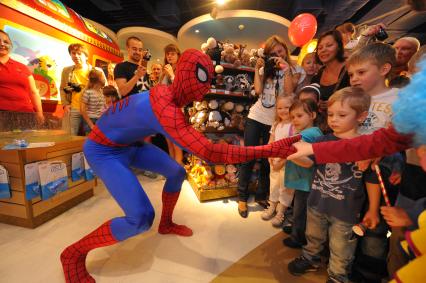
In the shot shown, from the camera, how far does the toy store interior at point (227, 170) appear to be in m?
1.04

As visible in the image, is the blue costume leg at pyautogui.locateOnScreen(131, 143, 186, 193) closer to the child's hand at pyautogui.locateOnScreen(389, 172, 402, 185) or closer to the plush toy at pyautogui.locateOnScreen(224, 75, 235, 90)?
the child's hand at pyautogui.locateOnScreen(389, 172, 402, 185)

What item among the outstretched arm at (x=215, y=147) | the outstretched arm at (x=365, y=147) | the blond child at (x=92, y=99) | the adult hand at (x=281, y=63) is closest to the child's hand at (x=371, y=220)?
the outstretched arm at (x=365, y=147)

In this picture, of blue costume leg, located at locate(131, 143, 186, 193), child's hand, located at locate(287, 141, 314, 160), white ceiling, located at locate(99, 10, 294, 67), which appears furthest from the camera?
white ceiling, located at locate(99, 10, 294, 67)

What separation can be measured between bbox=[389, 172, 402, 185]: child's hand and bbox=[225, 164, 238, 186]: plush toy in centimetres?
167

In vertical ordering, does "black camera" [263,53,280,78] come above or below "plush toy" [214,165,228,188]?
above

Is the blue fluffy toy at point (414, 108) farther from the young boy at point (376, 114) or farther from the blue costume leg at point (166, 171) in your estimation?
the blue costume leg at point (166, 171)

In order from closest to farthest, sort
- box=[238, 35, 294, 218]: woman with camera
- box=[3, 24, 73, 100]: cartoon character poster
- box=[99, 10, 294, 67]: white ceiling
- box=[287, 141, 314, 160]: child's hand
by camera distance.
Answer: box=[287, 141, 314, 160]: child's hand → box=[238, 35, 294, 218]: woman with camera → box=[3, 24, 73, 100]: cartoon character poster → box=[99, 10, 294, 67]: white ceiling

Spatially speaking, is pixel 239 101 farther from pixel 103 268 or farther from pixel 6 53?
pixel 6 53

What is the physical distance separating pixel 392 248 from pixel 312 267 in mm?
528

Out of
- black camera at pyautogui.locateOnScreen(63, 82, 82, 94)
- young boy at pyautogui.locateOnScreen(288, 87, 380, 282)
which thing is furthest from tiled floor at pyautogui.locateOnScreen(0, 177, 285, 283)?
black camera at pyautogui.locateOnScreen(63, 82, 82, 94)

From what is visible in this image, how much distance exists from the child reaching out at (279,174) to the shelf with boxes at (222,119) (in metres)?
0.60

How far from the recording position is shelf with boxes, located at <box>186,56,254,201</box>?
2.58m

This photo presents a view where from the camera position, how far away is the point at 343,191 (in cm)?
124

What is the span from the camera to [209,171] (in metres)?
2.61
